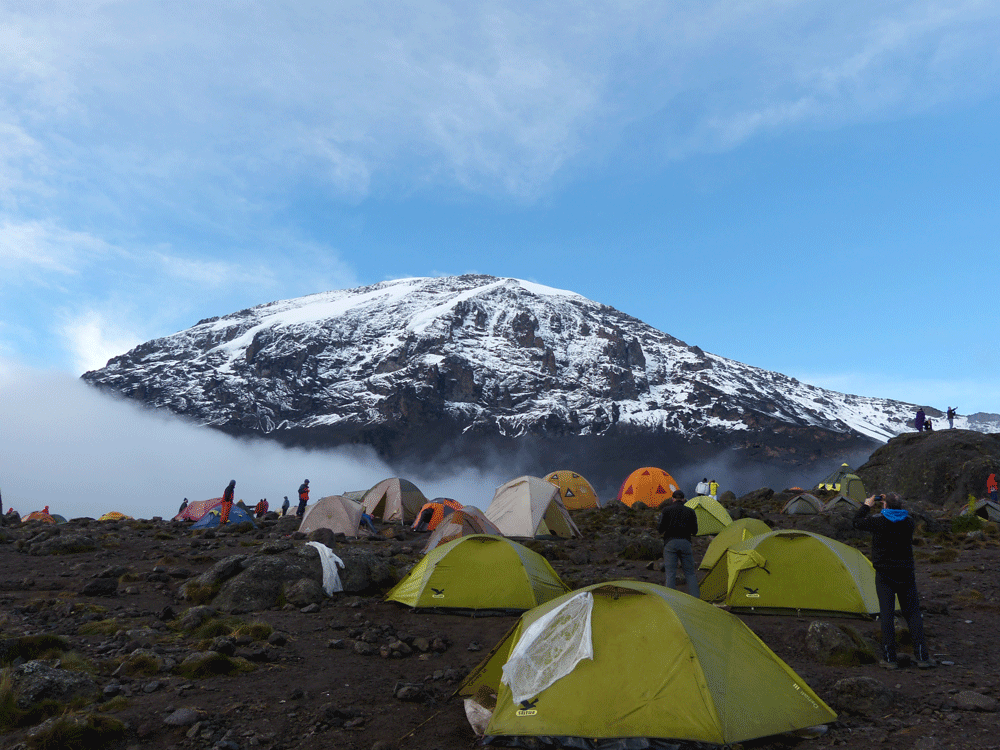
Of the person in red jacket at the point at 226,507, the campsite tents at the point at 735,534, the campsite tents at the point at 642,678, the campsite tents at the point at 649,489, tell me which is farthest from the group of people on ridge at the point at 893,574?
the campsite tents at the point at 649,489

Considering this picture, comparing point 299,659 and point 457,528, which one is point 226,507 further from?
point 299,659

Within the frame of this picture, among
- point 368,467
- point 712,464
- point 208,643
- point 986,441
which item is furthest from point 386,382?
point 208,643

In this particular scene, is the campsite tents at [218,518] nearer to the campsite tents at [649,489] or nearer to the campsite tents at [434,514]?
the campsite tents at [434,514]

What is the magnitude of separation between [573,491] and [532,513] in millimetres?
12414

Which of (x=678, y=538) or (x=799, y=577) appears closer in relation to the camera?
(x=799, y=577)

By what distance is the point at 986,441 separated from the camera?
1190 inches

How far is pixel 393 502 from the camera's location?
29.7m

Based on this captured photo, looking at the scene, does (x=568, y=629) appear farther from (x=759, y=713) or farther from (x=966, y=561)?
(x=966, y=561)

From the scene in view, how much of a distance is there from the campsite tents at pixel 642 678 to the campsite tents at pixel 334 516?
676 inches

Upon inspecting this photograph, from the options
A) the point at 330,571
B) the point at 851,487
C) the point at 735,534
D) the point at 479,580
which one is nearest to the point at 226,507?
the point at 330,571

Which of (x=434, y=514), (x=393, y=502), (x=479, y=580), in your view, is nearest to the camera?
(x=479, y=580)

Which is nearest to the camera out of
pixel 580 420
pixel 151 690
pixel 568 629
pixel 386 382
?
pixel 568 629

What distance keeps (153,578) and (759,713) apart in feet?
41.6

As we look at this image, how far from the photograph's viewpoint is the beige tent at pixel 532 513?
22.4 m
